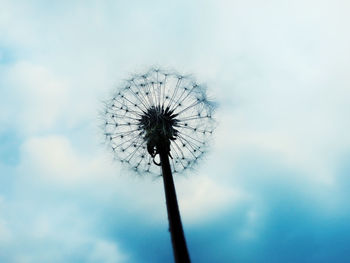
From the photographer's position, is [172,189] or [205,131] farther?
[205,131]

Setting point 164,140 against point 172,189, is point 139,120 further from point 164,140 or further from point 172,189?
point 172,189

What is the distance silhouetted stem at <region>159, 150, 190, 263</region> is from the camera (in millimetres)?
6848

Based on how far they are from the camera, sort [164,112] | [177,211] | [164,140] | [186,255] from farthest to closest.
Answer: [164,112], [164,140], [177,211], [186,255]

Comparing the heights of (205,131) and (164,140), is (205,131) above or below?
above

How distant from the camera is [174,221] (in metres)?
7.28

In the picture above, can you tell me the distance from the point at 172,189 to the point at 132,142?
3145 mm

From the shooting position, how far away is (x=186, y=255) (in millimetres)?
6832

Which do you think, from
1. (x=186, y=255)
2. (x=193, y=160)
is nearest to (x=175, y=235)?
(x=186, y=255)

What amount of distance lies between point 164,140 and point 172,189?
1.61 metres

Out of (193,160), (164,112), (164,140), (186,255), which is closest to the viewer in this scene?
(186,255)

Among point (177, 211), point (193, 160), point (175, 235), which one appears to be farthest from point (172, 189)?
point (193, 160)

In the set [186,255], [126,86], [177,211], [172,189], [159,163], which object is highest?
[126,86]

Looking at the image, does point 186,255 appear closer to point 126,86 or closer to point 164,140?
point 164,140

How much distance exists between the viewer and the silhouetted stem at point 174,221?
685cm
